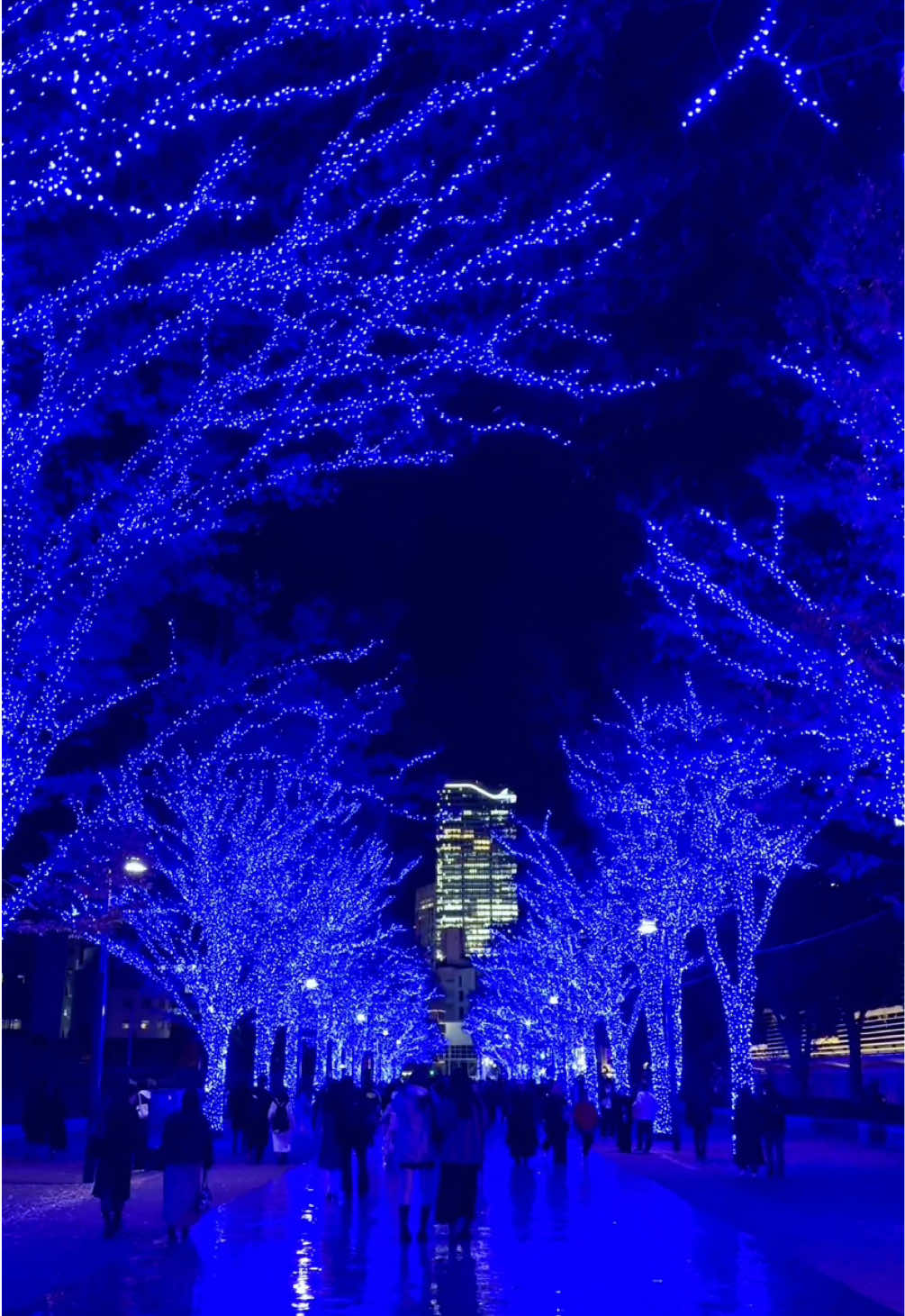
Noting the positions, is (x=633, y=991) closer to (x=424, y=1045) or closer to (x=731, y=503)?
(x=731, y=503)

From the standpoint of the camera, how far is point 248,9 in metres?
8.96

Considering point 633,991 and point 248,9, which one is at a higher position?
point 248,9

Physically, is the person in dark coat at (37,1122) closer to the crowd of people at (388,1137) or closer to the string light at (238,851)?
the crowd of people at (388,1137)

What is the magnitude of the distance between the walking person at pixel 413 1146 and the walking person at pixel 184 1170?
1.98m

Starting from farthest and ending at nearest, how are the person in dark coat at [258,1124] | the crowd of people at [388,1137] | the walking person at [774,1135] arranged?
the person in dark coat at [258,1124] < the walking person at [774,1135] < the crowd of people at [388,1137]

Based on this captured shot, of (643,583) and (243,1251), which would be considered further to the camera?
(643,583)

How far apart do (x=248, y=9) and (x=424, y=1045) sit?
156 metres

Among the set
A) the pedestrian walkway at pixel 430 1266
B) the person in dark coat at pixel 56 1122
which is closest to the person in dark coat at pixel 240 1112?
the person in dark coat at pixel 56 1122

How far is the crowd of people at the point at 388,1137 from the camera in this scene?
47.6 ft

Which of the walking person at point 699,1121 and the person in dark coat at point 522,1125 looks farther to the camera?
the walking person at point 699,1121

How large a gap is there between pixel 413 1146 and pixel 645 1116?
14.1 metres

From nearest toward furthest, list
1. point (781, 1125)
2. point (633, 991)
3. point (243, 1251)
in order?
point (243, 1251) → point (781, 1125) → point (633, 991)

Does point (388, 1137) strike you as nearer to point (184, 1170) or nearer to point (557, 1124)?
point (184, 1170)

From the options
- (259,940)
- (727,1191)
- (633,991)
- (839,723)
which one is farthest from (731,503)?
(633,991)
